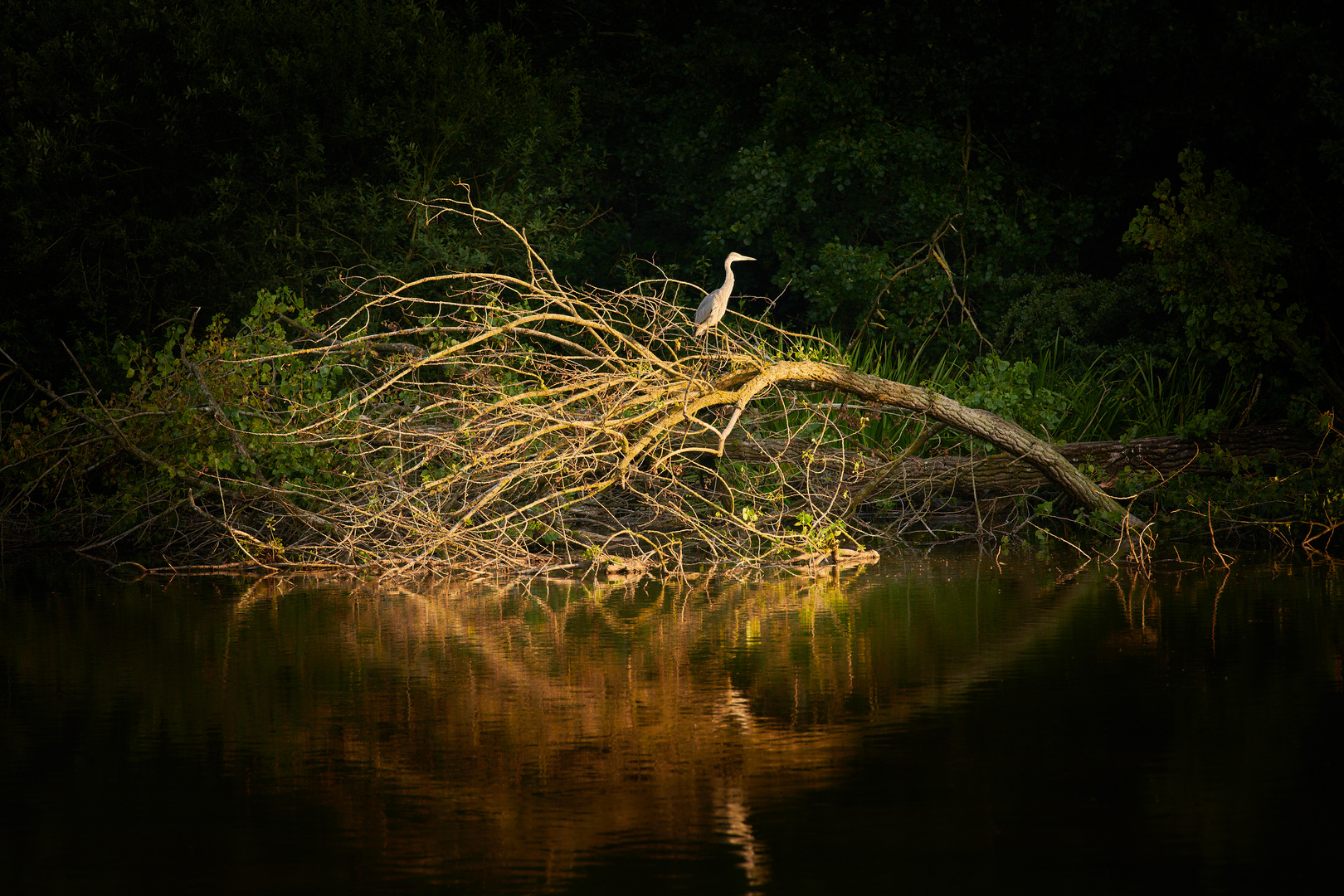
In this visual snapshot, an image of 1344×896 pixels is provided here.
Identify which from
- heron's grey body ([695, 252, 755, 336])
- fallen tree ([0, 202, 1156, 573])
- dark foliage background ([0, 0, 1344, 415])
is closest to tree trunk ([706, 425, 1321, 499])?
fallen tree ([0, 202, 1156, 573])

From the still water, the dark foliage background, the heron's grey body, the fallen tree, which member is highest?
the dark foliage background

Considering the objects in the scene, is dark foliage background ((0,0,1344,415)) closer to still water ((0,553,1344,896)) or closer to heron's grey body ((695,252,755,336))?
heron's grey body ((695,252,755,336))

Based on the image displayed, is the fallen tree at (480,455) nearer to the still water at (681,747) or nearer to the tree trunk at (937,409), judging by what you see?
the tree trunk at (937,409)


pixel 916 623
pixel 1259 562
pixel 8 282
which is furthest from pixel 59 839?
pixel 8 282

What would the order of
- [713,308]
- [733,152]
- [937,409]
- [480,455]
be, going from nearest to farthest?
1. [480,455]
2. [713,308]
3. [937,409]
4. [733,152]

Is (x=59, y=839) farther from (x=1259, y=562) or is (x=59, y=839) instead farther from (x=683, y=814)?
(x=1259, y=562)

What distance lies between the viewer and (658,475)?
422 inches

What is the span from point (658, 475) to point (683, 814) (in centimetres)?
642

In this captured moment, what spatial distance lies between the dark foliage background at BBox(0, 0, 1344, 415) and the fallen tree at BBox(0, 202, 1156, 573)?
3.21 metres

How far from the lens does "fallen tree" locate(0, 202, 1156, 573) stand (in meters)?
10.3

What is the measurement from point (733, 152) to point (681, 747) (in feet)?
49.8

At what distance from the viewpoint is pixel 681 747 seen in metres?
5.21

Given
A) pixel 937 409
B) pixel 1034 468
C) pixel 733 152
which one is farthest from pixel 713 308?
pixel 733 152

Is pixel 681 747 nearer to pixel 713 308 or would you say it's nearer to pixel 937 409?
pixel 713 308
